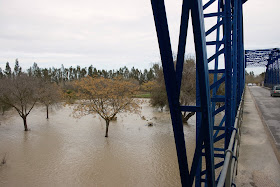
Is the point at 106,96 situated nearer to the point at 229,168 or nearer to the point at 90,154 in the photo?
the point at 90,154

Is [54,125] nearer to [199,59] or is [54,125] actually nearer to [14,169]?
[14,169]

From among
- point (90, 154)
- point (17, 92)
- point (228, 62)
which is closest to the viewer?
point (228, 62)

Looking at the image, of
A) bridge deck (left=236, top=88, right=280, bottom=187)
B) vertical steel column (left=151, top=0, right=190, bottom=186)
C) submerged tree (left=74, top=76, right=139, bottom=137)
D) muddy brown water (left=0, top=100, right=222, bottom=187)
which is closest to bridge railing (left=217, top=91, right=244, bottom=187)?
vertical steel column (left=151, top=0, right=190, bottom=186)

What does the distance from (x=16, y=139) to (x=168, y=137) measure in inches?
472

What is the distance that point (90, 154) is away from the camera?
13.9 meters

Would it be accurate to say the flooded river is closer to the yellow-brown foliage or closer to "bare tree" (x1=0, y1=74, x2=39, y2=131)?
the yellow-brown foliage

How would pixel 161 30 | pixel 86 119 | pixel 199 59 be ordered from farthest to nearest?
pixel 86 119, pixel 199 59, pixel 161 30

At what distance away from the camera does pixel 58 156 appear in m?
13.7

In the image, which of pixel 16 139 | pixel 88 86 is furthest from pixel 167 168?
pixel 16 139

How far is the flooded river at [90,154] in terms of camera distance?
10680 mm

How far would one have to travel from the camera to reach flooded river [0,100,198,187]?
10.7 meters

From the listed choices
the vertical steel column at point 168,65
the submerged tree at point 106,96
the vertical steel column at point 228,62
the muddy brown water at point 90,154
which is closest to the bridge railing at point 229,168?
the vertical steel column at point 168,65

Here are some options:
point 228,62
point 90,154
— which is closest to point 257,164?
point 228,62

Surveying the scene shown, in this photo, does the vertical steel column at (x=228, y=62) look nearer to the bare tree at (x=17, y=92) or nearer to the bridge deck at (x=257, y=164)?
the bridge deck at (x=257, y=164)
